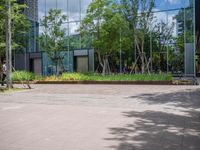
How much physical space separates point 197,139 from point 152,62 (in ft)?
77.6

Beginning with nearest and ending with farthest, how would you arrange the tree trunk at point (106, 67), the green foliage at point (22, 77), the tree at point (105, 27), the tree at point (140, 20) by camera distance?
the tree at point (105, 27) → the green foliage at point (22, 77) → the tree at point (140, 20) → the tree trunk at point (106, 67)

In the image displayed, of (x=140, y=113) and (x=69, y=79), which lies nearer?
(x=140, y=113)

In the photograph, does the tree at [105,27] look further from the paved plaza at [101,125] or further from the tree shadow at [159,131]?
the tree shadow at [159,131]

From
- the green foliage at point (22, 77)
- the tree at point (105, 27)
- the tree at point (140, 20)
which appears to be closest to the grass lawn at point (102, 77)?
the green foliage at point (22, 77)

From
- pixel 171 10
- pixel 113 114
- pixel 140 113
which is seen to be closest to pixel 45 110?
pixel 113 114

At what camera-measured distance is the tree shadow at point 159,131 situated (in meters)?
6.93

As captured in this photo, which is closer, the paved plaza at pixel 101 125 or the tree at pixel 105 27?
the paved plaza at pixel 101 125

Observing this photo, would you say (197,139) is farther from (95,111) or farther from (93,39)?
(93,39)

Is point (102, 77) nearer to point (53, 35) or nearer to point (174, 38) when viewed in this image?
point (53, 35)

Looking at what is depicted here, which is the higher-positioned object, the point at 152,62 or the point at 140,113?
the point at 152,62

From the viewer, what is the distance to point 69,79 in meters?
26.6

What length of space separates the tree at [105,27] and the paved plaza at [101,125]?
13905 mm

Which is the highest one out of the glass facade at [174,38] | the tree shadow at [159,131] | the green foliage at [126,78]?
the glass facade at [174,38]

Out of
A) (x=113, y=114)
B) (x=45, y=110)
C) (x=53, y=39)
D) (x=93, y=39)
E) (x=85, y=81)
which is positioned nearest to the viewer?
(x=113, y=114)
